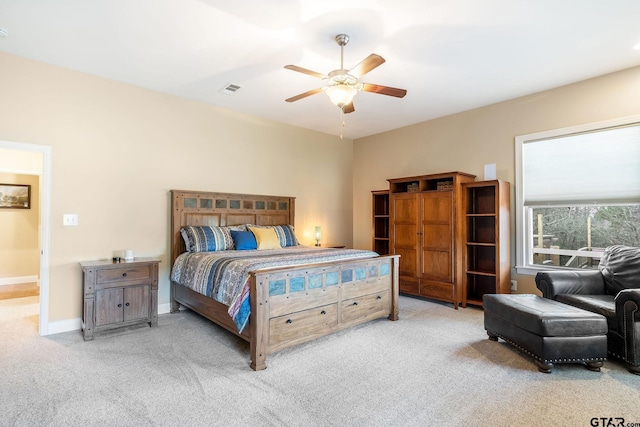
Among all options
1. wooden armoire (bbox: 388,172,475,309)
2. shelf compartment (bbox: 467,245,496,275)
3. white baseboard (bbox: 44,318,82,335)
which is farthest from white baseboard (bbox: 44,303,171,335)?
shelf compartment (bbox: 467,245,496,275)

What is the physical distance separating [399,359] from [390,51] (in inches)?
115

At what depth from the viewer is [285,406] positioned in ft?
6.94

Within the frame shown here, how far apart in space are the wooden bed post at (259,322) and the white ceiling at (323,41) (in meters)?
2.19

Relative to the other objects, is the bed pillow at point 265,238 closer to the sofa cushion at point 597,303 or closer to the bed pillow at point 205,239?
the bed pillow at point 205,239

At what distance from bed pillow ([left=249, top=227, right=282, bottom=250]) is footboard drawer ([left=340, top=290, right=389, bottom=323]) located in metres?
1.55

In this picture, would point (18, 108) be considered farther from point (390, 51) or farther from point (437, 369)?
point (437, 369)

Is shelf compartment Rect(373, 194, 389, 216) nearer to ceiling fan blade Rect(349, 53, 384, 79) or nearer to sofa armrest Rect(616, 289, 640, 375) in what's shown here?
ceiling fan blade Rect(349, 53, 384, 79)

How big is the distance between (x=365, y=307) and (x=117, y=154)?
3485mm

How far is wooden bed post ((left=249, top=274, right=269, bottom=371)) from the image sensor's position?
8.65 ft

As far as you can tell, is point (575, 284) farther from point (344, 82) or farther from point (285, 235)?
point (285, 235)

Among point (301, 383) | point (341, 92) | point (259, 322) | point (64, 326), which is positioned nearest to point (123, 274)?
point (64, 326)

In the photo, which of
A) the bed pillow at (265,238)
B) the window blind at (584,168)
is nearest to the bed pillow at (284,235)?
the bed pillow at (265,238)

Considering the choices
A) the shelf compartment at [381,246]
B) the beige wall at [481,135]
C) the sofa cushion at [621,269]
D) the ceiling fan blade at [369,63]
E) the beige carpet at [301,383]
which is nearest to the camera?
the beige carpet at [301,383]

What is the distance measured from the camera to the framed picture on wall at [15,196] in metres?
5.81
